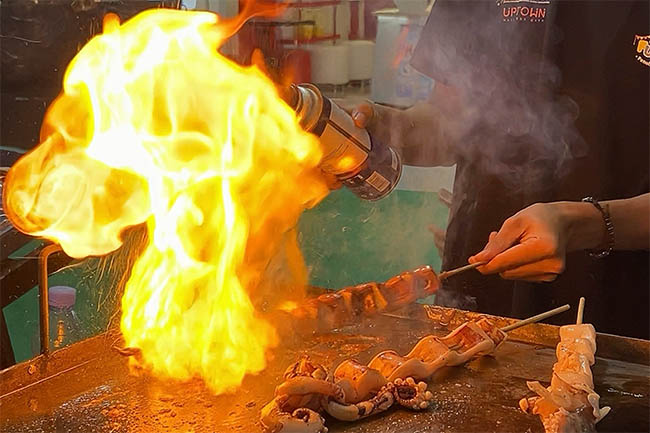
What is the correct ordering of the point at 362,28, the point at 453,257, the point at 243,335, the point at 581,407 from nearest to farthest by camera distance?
1. the point at 581,407
2. the point at 243,335
3. the point at 453,257
4. the point at 362,28

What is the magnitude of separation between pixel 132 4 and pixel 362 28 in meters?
1.11

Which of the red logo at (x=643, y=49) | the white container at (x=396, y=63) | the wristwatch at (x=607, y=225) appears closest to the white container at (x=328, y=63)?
the white container at (x=396, y=63)

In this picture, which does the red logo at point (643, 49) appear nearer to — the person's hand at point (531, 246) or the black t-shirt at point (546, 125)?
the black t-shirt at point (546, 125)

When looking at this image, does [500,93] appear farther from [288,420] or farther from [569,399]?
[288,420]

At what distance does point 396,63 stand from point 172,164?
175cm

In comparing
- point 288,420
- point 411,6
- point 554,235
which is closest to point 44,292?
point 288,420

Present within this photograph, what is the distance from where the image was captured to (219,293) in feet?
6.78

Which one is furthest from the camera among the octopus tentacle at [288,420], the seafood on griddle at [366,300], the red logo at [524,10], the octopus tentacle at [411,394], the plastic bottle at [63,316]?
the plastic bottle at [63,316]

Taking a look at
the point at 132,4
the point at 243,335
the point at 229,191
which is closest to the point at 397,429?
the point at 243,335

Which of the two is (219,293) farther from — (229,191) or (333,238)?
(333,238)

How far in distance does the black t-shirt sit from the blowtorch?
586mm

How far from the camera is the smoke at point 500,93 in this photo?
8.50ft

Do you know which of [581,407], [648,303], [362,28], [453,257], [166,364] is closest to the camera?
[581,407]

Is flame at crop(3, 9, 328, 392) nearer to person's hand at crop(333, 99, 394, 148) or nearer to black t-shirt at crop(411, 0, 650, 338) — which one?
person's hand at crop(333, 99, 394, 148)
